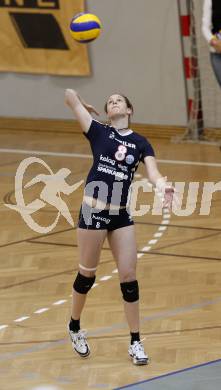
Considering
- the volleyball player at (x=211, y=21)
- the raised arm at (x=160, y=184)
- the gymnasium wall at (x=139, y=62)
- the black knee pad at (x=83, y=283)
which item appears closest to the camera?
the raised arm at (x=160, y=184)

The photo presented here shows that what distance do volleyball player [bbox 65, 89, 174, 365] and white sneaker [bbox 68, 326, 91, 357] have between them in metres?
0.39

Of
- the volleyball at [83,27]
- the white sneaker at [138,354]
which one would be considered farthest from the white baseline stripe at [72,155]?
the white sneaker at [138,354]

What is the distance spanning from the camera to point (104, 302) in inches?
375

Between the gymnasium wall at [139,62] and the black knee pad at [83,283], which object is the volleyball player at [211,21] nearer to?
the gymnasium wall at [139,62]

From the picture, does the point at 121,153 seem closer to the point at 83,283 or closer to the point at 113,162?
the point at 113,162

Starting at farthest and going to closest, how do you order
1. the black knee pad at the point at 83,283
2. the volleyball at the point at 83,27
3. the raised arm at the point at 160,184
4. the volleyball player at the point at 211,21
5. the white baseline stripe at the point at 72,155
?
the white baseline stripe at the point at 72,155 → the volleyball player at the point at 211,21 → the volleyball at the point at 83,27 → the black knee pad at the point at 83,283 → the raised arm at the point at 160,184

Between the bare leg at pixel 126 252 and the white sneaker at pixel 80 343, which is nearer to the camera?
the bare leg at pixel 126 252

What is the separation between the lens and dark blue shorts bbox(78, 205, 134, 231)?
8.03m

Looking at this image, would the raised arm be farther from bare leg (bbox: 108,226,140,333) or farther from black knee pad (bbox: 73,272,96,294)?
black knee pad (bbox: 73,272,96,294)

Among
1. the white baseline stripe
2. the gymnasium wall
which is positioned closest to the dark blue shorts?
the white baseline stripe

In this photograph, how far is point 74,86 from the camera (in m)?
17.4

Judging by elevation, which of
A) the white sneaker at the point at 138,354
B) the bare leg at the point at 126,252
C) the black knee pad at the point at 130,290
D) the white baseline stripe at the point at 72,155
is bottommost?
the white baseline stripe at the point at 72,155

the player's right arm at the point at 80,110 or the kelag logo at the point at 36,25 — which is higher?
the player's right arm at the point at 80,110

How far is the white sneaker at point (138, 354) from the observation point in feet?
26.5
